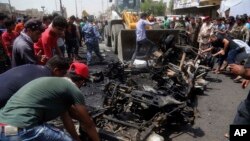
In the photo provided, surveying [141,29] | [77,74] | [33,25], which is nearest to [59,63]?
[77,74]

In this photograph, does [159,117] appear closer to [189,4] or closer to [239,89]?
[239,89]

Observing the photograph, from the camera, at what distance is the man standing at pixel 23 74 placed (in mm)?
2834

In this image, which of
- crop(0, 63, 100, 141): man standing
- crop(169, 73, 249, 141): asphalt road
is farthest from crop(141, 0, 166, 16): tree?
crop(0, 63, 100, 141): man standing

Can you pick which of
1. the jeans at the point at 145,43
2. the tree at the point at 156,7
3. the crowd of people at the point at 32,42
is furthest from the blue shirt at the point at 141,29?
the tree at the point at 156,7

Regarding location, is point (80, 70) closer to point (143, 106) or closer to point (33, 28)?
point (33, 28)

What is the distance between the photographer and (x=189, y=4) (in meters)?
35.7

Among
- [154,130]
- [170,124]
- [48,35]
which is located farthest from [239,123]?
[48,35]

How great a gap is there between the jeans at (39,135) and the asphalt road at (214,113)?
7.94 feet

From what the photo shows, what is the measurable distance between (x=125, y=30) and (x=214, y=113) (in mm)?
5859

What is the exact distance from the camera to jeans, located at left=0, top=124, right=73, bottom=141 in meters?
2.44

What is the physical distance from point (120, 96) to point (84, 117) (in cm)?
245

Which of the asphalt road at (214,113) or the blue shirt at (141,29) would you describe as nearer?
the asphalt road at (214,113)

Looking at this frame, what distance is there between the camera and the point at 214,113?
18.6ft

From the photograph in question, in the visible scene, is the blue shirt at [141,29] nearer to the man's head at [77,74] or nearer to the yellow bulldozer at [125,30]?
the yellow bulldozer at [125,30]
